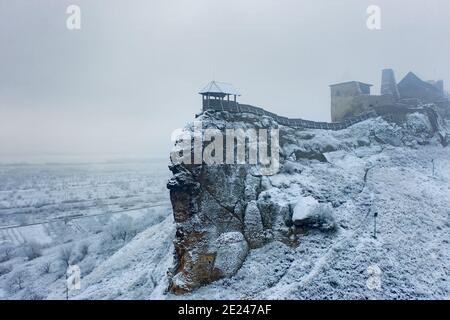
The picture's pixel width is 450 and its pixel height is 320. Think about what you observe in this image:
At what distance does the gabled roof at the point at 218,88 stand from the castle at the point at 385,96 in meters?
22.9

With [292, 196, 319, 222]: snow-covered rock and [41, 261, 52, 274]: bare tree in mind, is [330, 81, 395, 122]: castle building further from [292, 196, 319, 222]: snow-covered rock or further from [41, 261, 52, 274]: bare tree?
[41, 261, 52, 274]: bare tree

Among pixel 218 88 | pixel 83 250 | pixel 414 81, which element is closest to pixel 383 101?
pixel 414 81

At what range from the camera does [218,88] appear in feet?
102

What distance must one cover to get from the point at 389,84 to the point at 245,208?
3569 centimetres

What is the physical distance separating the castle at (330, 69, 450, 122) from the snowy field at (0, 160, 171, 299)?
4380 cm

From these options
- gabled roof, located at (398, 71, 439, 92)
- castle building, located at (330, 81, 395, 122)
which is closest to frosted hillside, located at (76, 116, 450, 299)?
castle building, located at (330, 81, 395, 122)

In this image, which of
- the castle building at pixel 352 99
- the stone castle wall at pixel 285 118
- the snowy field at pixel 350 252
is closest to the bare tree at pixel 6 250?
the snowy field at pixel 350 252

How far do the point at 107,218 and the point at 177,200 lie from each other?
5743cm

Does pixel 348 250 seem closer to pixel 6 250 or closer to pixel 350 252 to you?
pixel 350 252

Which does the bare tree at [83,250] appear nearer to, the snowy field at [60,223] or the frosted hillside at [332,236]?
the snowy field at [60,223]

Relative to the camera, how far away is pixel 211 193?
26344 mm

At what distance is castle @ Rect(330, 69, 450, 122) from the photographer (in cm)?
4572

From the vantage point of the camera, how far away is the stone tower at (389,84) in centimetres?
4706
